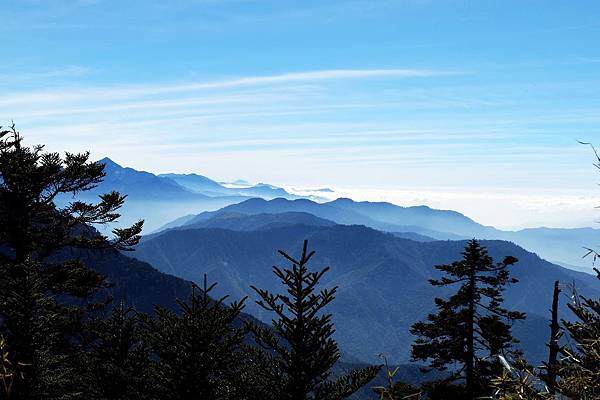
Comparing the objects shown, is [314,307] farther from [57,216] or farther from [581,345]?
[57,216]

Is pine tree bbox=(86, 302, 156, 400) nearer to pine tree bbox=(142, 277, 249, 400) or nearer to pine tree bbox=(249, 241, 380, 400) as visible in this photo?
pine tree bbox=(142, 277, 249, 400)

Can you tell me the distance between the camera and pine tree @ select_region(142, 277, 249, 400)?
30.9 feet

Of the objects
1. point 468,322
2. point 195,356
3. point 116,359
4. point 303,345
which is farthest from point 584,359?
point 468,322

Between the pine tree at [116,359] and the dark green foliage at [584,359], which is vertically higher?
the dark green foliage at [584,359]

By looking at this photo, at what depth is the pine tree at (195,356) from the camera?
941 cm

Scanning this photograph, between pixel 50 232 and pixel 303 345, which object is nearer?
pixel 303 345

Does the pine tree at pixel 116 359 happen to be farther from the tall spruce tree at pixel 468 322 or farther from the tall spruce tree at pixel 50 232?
the tall spruce tree at pixel 468 322

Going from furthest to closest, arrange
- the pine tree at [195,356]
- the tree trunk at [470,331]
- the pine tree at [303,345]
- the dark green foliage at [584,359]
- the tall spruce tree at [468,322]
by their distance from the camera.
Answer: the tree trunk at [470,331] → the tall spruce tree at [468,322] → the pine tree at [195,356] → the pine tree at [303,345] → the dark green foliage at [584,359]

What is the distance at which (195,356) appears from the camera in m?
9.47

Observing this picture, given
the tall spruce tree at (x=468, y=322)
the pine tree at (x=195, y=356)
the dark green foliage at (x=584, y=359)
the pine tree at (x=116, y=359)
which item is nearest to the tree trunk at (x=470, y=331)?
the tall spruce tree at (x=468, y=322)

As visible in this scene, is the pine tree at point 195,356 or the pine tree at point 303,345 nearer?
the pine tree at point 303,345

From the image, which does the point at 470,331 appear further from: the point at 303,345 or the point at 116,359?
the point at 303,345

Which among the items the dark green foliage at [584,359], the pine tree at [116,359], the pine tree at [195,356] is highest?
the dark green foliage at [584,359]

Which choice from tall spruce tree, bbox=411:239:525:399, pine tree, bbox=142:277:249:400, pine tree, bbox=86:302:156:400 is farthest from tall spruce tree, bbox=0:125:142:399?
tall spruce tree, bbox=411:239:525:399
